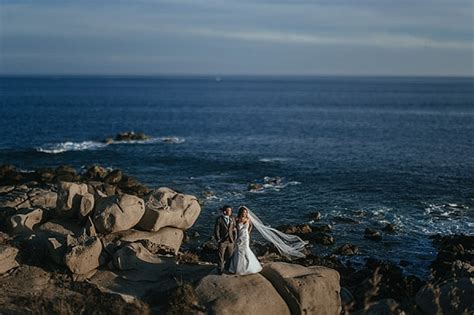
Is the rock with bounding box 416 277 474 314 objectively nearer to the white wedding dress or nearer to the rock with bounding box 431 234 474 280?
the rock with bounding box 431 234 474 280

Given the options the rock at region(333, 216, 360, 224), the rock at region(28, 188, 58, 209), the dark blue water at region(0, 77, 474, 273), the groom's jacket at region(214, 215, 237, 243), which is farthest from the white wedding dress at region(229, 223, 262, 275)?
the rock at region(333, 216, 360, 224)

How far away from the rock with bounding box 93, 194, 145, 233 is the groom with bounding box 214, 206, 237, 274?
6118mm

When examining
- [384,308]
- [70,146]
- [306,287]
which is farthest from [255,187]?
[70,146]

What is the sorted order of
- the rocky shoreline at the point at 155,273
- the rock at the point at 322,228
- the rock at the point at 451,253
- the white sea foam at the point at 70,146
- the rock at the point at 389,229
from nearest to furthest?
the rocky shoreline at the point at 155,273 → the rock at the point at 451,253 → the rock at the point at 322,228 → the rock at the point at 389,229 → the white sea foam at the point at 70,146

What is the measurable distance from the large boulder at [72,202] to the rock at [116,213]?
66 centimetres

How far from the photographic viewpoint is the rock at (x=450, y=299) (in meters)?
17.9

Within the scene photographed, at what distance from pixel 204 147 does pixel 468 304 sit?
52904mm

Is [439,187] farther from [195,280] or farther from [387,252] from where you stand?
[195,280]

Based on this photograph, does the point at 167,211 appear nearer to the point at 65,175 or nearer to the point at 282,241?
the point at 282,241

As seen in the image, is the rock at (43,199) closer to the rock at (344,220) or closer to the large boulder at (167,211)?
the large boulder at (167,211)

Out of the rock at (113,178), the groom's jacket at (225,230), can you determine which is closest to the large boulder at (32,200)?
the groom's jacket at (225,230)

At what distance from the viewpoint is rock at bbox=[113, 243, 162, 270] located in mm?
21250

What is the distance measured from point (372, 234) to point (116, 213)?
15607mm

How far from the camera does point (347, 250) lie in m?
29.9
